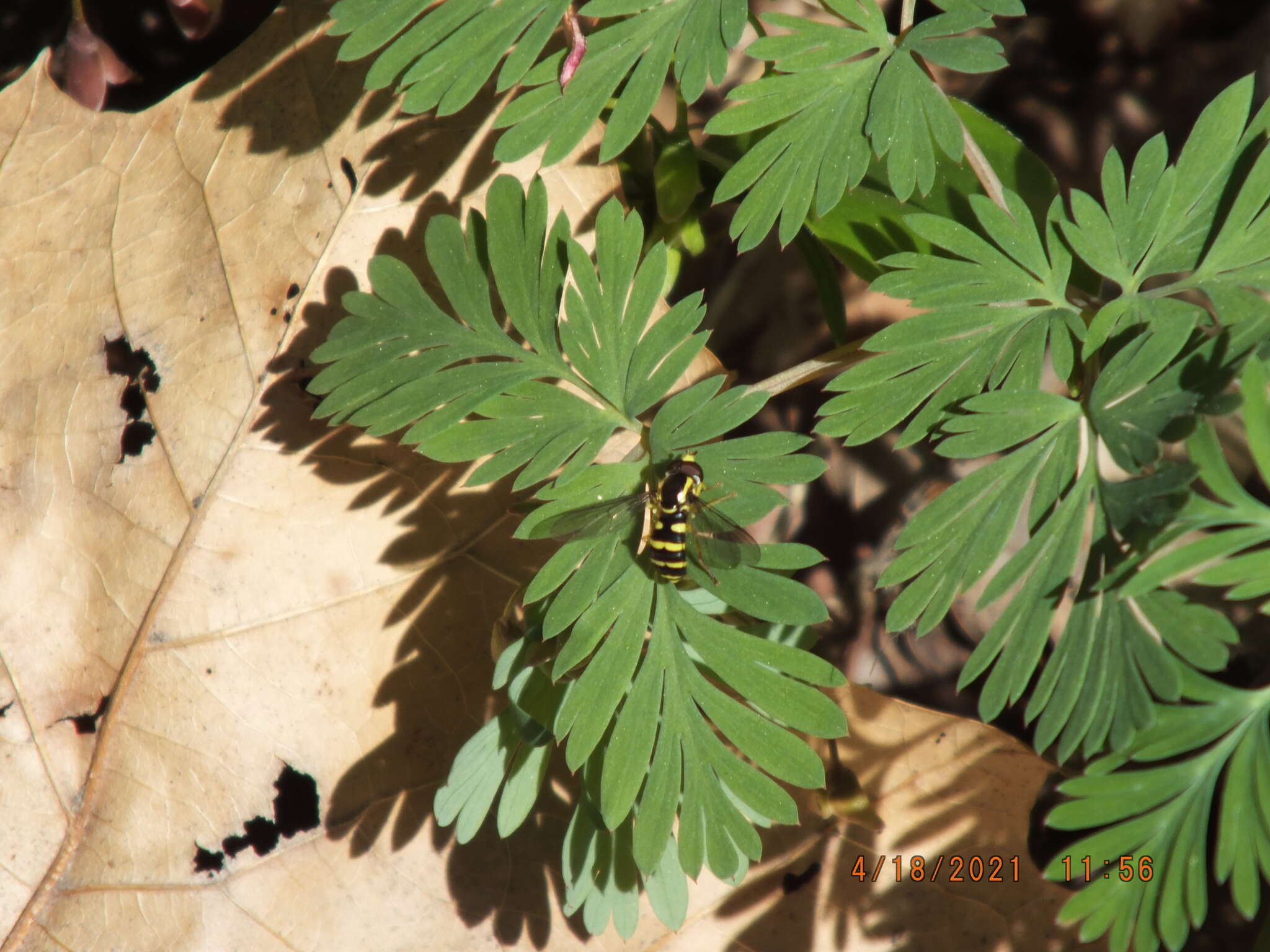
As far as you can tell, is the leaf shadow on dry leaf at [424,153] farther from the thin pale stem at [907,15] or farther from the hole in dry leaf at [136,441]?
the thin pale stem at [907,15]

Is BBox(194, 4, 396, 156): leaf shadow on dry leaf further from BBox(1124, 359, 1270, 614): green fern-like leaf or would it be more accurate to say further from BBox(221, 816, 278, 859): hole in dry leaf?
BBox(1124, 359, 1270, 614): green fern-like leaf

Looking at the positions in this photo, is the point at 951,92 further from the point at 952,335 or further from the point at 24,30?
the point at 24,30

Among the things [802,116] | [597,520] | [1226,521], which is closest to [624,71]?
[802,116]

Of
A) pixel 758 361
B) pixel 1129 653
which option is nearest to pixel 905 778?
pixel 1129 653

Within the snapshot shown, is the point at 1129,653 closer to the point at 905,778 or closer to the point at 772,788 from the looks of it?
the point at 772,788

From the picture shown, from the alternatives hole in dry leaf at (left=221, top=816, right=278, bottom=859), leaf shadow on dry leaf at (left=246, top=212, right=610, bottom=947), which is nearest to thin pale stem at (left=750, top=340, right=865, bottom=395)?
leaf shadow on dry leaf at (left=246, top=212, right=610, bottom=947)

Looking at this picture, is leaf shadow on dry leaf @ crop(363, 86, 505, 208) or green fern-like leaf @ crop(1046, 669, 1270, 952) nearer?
green fern-like leaf @ crop(1046, 669, 1270, 952)
